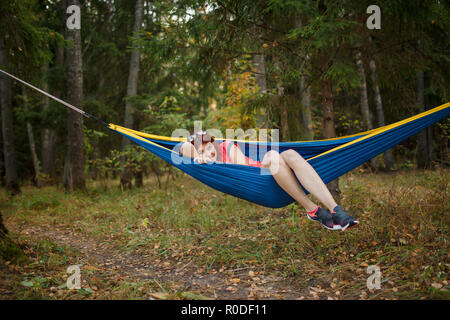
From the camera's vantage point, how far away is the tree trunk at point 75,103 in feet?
12.9

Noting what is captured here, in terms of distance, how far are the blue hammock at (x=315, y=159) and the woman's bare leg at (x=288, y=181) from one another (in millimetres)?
49

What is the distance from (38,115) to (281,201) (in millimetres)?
4389

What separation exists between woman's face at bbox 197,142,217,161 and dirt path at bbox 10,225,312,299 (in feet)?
2.71

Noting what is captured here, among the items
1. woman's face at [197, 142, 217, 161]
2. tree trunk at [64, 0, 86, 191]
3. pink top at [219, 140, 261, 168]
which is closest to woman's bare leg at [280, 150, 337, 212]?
pink top at [219, 140, 261, 168]

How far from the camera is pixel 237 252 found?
219cm

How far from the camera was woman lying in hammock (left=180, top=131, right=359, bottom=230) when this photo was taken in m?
1.66

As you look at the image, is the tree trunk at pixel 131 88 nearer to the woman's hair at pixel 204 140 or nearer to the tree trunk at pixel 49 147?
the tree trunk at pixel 49 147

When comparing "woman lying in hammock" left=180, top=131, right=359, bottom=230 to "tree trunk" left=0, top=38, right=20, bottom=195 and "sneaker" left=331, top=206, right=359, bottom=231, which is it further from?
"tree trunk" left=0, top=38, right=20, bottom=195

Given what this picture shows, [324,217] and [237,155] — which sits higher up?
[237,155]

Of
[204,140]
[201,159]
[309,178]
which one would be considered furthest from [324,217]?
[204,140]

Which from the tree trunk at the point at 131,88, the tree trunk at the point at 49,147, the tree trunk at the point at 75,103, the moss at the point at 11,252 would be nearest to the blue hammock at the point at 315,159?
the moss at the point at 11,252

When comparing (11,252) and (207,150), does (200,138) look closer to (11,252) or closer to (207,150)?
(207,150)

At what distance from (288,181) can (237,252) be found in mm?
756

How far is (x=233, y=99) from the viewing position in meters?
3.47
